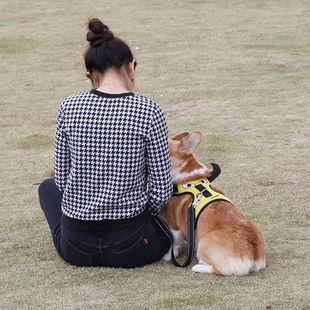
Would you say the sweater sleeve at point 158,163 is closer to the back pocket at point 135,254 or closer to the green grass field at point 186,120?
the back pocket at point 135,254

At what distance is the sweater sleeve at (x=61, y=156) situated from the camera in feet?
10.9

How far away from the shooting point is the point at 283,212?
4422 millimetres

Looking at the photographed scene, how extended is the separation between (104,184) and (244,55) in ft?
25.4

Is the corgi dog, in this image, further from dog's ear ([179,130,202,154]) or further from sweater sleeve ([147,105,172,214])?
sweater sleeve ([147,105,172,214])

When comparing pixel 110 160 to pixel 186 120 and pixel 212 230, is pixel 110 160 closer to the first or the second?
pixel 212 230

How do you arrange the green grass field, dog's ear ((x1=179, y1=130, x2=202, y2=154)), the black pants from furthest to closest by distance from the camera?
dog's ear ((x1=179, y1=130, x2=202, y2=154))
the black pants
the green grass field

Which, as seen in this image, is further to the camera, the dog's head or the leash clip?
the dog's head

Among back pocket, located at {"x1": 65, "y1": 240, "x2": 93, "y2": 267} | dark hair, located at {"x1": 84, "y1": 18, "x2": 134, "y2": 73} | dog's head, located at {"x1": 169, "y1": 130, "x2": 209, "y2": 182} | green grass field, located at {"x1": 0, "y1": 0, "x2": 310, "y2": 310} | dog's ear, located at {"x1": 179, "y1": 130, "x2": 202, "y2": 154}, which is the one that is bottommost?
green grass field, located at {"x1": 0, "y1": 0, "x2": 310, "y2": 310}

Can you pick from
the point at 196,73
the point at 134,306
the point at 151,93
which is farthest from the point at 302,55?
the point at 134,306

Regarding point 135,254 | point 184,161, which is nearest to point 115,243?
point 135,254

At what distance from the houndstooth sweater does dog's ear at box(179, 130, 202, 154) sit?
34cm

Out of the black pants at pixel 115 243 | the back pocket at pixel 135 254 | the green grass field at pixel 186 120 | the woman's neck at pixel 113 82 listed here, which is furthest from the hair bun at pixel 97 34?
the green grass field at pixel 186 120

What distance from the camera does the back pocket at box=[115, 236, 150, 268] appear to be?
11.0 ft

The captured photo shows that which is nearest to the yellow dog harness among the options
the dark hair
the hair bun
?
the dark hair
